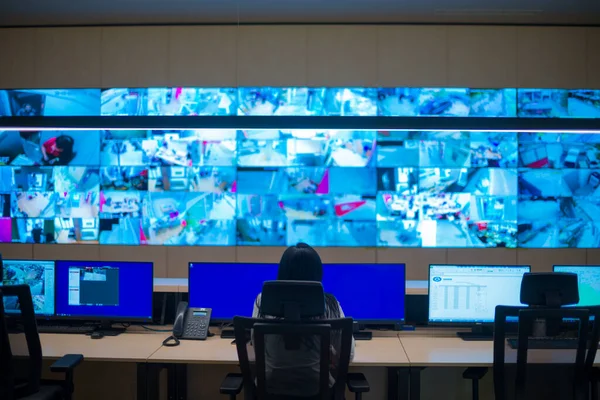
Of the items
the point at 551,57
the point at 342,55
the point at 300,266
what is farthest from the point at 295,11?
the point at 300,266

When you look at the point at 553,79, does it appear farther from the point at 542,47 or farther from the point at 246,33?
the point at 246,33

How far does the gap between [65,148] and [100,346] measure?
Answer: 287cm

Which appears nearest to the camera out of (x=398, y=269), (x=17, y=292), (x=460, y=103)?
(x=17, y=292)

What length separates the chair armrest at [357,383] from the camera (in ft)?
7.00

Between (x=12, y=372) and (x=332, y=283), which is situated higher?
(x=332, y=283)

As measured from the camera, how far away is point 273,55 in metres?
4.65

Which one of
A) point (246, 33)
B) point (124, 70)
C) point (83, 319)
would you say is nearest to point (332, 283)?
point (83, 319)

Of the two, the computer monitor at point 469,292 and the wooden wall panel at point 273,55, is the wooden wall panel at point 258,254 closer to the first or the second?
the wooden wall panel at point 273,55

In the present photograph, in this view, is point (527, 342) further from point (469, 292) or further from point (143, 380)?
point (143, 380)

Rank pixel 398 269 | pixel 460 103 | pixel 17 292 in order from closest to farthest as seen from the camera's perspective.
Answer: pixel 17 292 → pixel 398 269 → pixel 460 103

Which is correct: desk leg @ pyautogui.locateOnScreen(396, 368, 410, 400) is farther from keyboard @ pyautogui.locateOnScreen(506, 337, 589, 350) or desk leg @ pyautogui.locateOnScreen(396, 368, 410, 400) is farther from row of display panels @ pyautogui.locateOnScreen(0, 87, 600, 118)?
row of display panels @ pyautogui.locateOnScreen(0, 87, 600, 118)

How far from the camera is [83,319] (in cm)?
284

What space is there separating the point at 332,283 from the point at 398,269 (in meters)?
0.39

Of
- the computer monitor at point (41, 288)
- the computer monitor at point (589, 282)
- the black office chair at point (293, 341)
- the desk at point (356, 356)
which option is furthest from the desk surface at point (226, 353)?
the computer monitor at point (589, 282)
